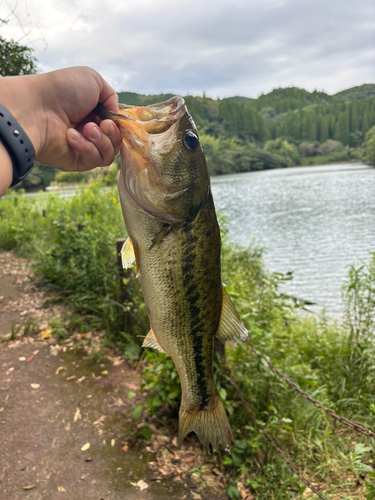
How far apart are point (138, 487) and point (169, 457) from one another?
1.36ft

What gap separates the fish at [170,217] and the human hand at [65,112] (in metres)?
0.19

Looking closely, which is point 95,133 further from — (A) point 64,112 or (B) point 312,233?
(B) point 312,233

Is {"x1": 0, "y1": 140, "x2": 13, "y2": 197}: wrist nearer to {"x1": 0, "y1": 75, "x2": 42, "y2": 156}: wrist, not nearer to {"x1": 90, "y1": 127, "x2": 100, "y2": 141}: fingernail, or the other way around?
{"x1": 0, "y1": 75, "x2": 42, "y2": 156}: wrist

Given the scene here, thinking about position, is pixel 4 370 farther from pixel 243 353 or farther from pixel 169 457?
pixel 243 353

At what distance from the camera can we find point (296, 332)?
20.4ft

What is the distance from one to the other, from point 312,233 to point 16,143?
14.8 metres

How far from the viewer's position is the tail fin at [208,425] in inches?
69.6

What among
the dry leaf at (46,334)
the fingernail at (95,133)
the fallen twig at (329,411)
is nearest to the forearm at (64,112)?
the fingernail at (95,133)

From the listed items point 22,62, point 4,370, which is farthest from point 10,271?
point 22,62

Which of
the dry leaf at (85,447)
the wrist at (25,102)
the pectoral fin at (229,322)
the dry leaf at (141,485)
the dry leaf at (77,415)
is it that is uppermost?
the wrist at (25,102)

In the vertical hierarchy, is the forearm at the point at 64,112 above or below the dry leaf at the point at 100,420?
above

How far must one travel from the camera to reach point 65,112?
1815mm

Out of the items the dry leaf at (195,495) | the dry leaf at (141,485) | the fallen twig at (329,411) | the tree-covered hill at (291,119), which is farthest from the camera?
the tree-covered hill at (291,119)

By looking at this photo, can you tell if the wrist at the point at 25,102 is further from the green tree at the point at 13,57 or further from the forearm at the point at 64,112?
the green tree at the point at 13,57
